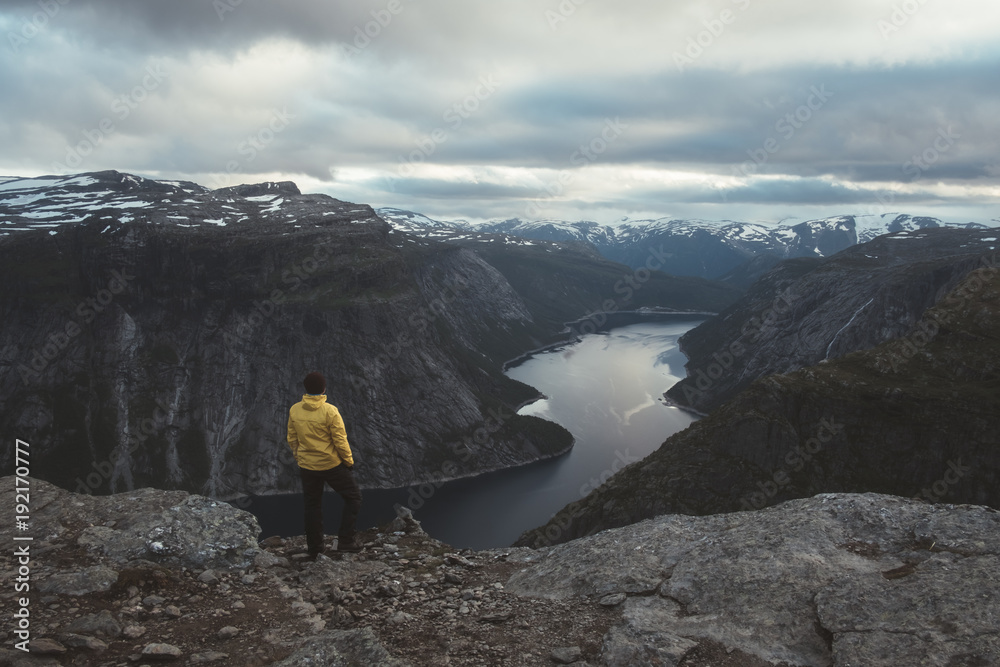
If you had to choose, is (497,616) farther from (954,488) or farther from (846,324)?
(846,324)

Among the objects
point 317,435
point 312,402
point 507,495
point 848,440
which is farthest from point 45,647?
point 507,495

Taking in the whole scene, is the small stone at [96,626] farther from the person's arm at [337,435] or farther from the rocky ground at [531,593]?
the person's arm at [337,435]

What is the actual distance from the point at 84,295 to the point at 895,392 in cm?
19365

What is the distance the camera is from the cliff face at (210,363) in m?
156

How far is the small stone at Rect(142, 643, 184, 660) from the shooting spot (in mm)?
10844

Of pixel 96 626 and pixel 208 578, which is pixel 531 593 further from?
pixel 96 626

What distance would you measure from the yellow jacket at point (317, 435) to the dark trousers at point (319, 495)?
27 centimetres

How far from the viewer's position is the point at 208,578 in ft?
45.8

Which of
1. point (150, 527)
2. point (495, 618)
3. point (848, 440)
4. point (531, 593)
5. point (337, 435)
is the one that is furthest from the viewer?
point (848, 440)

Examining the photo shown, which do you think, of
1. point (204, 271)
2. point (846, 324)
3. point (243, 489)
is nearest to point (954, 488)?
point (846, 324)

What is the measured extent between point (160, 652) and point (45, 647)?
1858 mm

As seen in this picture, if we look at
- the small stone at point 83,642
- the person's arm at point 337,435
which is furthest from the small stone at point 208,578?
the person's arm at point 337,435

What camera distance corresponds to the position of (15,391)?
155250mm

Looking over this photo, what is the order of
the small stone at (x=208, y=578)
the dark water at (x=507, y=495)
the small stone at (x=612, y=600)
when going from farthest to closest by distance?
the dark water at (x=507, y=495) → the small stone at (x=208, y=578) → the small stone at (x=612, y=600)
